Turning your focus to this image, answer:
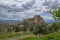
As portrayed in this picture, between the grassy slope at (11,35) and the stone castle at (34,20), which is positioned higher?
the stone castle at (34,20)

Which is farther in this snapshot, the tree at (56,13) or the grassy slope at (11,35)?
the tree at (56,13)

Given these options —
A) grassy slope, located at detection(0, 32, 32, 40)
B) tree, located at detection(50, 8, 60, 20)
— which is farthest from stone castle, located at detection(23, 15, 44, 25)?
tree, located at detection(50, 8, 60, 20)

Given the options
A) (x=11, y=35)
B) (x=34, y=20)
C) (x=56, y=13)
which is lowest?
(x=11, y=35)

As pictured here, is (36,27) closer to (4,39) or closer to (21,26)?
(21,26)

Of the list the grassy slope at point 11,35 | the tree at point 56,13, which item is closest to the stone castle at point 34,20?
the grassy slope at point 11,35

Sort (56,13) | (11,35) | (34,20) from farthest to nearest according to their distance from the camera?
1. (56,13)
2. (34,20)
3. (11,35)

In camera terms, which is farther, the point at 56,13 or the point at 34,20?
the point at 56,13

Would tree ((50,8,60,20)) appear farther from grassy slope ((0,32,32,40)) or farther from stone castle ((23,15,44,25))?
grassy slope ((0,32,32,40))

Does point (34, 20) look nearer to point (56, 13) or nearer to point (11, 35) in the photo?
point (11, 35)

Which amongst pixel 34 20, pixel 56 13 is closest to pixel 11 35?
pixel 34 20

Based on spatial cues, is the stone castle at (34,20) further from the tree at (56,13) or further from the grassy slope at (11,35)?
the tree at (56,13)

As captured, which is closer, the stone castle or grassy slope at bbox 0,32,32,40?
grassy slope at bbox 0,32,32,40

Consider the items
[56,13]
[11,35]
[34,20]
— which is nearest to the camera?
[11,35]

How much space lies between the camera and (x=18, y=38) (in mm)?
7129
